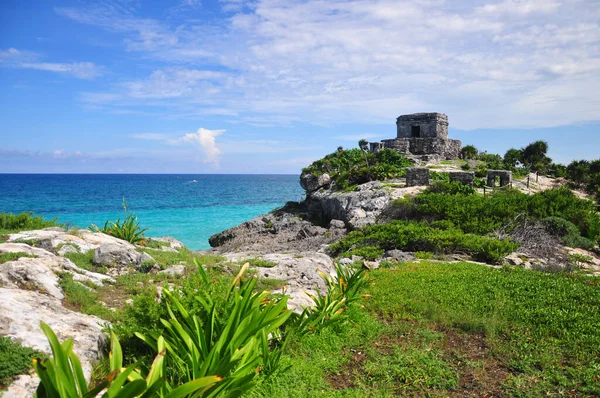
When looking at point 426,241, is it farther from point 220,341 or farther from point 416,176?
point 220,341

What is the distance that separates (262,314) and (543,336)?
14.7 feet

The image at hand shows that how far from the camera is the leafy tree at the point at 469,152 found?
3628cm

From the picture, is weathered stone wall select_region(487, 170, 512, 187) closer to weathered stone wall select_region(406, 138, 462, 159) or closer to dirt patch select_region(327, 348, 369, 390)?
weathered stone wall select_region(406, 138, 462, 159)

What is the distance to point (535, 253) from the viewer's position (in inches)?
470

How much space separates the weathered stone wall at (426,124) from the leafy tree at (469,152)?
12.0 feet

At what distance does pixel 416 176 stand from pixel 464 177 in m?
2.44

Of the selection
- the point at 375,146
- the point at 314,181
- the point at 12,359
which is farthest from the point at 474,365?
the point at 375,146

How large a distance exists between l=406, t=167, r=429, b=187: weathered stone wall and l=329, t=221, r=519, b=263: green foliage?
Result: 21.7 ft

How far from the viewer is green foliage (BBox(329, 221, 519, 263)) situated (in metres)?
11.7

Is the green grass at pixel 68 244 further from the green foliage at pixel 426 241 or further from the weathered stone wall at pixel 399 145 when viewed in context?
the weathered stone wall at pixel 399 145

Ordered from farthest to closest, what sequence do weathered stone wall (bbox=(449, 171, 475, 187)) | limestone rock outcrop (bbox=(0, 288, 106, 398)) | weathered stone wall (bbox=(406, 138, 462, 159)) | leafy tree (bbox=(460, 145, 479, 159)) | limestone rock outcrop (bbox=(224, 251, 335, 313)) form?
leafy tree (bbox=(460, 145, 479, 159))
weathered stone wall (bbox=(406, 138, 462, 159))
weathered stone wall (bbox=(449, 171, 475, 187))
limestone rock outcrop (bbox=(224, 251, 335, 313))
limestone rock outcrop (bbox=(0, 288, 106, 398))

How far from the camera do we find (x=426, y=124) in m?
33.6

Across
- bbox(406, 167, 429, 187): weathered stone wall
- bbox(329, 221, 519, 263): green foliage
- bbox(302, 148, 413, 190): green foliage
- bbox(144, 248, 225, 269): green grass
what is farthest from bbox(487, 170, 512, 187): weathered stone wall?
bbox(144, 248, 225, 269): green grass

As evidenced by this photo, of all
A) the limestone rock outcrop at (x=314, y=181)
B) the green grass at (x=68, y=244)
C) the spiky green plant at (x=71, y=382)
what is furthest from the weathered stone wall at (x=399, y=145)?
the spiky green plant at (x=71, y=382)
